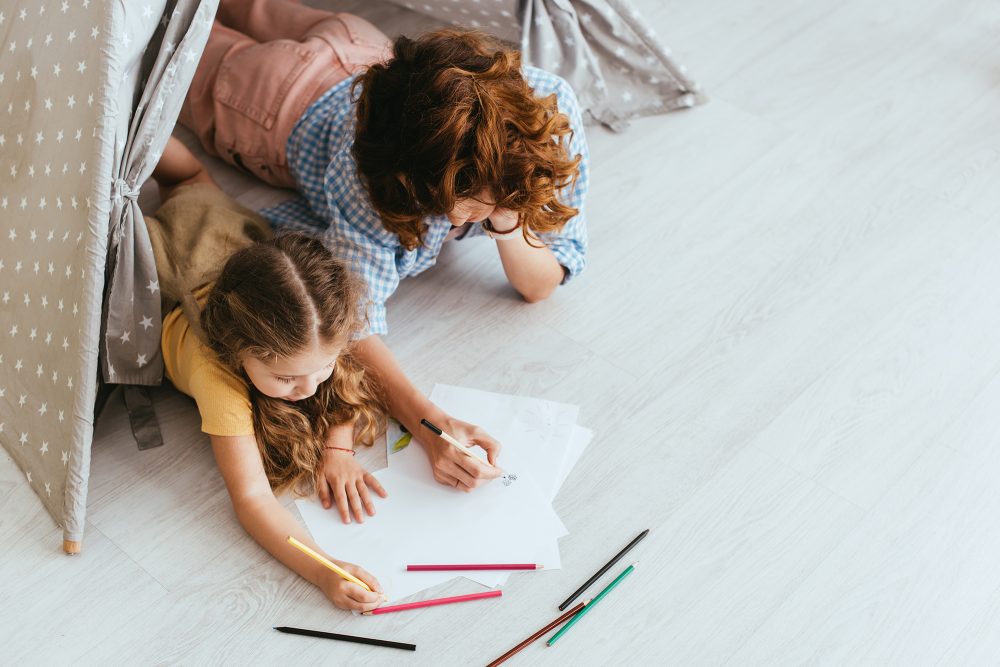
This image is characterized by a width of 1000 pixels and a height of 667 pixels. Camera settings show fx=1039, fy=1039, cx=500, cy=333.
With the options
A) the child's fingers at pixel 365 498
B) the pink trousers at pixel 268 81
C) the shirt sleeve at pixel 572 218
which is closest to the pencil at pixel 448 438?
the child's fingers at pixel 365 498

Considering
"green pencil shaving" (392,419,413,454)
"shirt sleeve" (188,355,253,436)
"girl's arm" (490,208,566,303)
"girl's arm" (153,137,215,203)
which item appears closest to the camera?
"shirt sleeve" (188,355,253,436)

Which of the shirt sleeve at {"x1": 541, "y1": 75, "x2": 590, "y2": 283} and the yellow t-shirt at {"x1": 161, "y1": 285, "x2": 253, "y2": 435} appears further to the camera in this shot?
the shirt sleeve at {"x1": 541, "y1": 75, "x2": 590, "y2": 283}

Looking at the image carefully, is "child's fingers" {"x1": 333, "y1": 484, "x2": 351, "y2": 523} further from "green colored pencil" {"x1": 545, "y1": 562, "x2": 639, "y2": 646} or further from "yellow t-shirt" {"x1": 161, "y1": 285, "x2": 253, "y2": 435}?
"green colored pencil" {"x1": 545, "y1": 562, "x2": 639, "y2": 646}

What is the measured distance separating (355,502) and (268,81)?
2.43ft

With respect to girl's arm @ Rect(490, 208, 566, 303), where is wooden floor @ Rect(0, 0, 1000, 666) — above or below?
below

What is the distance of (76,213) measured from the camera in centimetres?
124

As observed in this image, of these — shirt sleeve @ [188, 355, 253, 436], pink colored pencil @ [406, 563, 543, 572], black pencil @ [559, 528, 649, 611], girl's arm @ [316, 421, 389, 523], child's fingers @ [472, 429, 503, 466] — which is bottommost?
black pencil @ [559, 528, 649, 611]

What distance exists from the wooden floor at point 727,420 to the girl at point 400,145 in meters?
0.10

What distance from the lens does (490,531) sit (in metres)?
1.28

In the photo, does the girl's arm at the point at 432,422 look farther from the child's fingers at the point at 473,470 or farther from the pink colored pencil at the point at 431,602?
the pink colored pencil at the point at 431,602

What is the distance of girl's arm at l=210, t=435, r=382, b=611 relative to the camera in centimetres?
120

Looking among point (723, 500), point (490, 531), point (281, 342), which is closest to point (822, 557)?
point (723, 500)

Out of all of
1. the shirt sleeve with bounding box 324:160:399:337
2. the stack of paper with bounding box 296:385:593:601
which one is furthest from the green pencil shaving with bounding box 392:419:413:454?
the shirt sleeve with bounding box 324:160:399:337

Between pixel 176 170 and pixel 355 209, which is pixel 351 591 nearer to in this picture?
pixel 355 209
